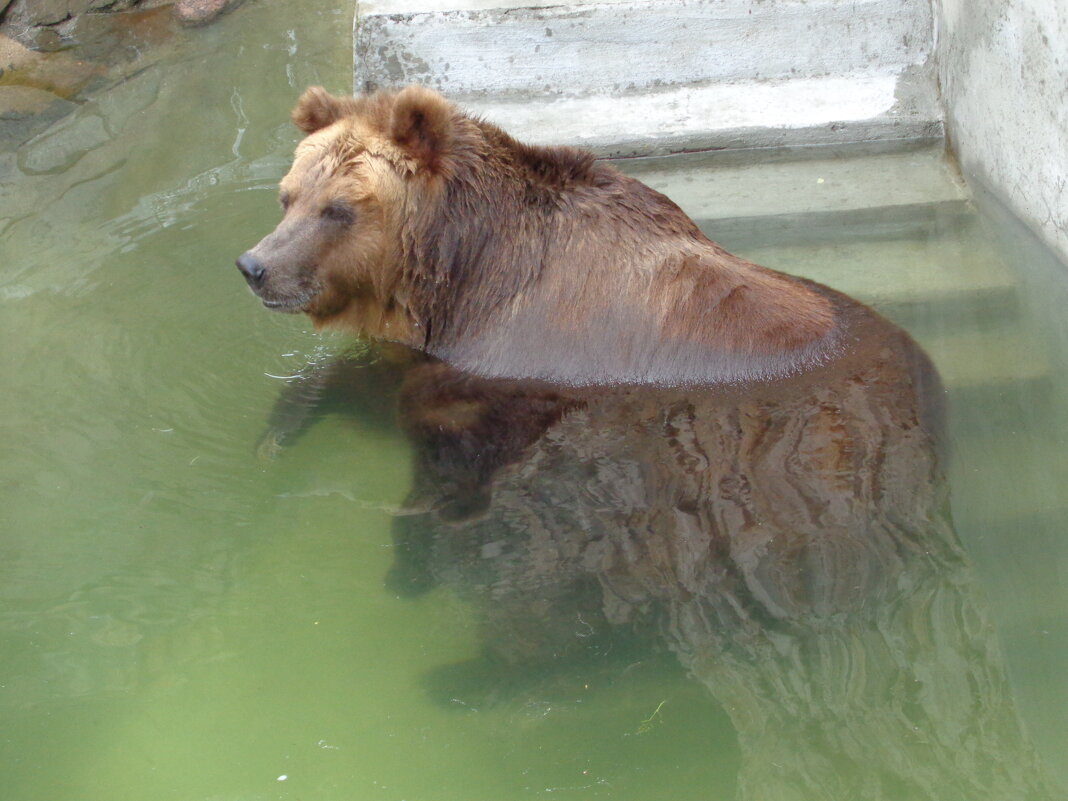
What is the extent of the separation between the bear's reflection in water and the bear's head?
2.33 ft

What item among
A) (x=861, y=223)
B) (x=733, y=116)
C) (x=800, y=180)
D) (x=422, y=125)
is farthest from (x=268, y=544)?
(x=733, y=116)

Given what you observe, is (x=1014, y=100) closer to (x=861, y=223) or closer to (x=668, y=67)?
(x=861, y=223)

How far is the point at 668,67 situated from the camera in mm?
8461

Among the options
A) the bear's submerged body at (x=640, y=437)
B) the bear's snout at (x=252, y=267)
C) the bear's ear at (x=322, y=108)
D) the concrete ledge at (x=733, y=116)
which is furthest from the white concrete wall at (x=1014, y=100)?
Result: the bear's snout at (x=252, y=267)

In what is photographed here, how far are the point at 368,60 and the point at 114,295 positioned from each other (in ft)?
8.69

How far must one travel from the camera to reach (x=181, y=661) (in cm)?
458

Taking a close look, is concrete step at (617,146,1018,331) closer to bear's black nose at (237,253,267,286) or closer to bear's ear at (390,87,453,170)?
bear's ear at (390,87,453,170)

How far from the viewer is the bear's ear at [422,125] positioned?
523 centimetres

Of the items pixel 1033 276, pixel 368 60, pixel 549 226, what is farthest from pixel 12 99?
pixel 1033 276

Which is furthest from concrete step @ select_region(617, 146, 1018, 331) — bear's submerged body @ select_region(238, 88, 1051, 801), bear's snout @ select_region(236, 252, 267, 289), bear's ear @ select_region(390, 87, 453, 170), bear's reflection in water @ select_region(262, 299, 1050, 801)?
bear's snout @ select_region(236, 252, 267, 289)

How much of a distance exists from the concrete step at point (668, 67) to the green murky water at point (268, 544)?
4.15 feet

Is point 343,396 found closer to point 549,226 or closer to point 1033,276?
point 549,226

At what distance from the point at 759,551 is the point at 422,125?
2591 millimetres

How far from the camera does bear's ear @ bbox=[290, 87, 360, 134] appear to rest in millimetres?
5574
